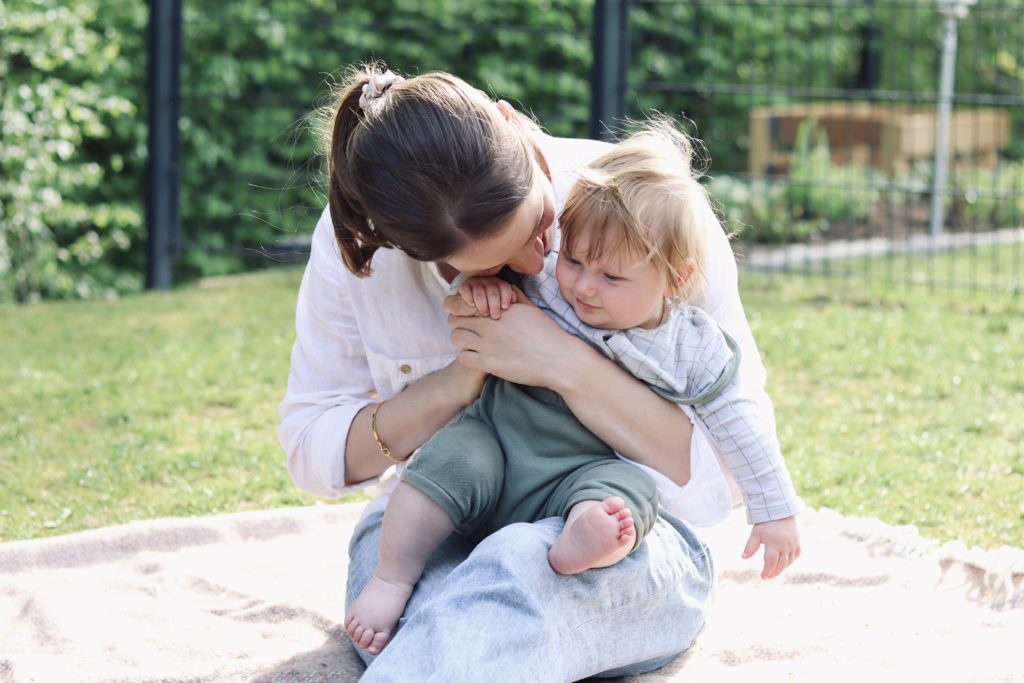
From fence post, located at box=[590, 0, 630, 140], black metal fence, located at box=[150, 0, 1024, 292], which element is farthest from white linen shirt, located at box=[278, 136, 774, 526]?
fence post, located at box=[590, 0, 630, 140]

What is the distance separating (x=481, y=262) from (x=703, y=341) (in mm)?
422

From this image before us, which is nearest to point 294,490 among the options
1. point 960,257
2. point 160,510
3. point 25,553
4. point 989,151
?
point 160,510

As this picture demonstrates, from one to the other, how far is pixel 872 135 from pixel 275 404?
18.5 feet

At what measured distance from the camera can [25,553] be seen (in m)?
2.88

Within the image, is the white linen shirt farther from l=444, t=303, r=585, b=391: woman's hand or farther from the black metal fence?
the black metal fence

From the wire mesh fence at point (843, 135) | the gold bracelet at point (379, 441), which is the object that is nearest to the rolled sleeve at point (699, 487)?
the gold bracelet at point (379, 441)

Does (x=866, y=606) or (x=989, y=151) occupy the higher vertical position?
(x=989, y=151)

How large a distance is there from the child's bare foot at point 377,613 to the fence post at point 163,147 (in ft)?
14.4

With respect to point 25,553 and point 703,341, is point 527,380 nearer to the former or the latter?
point 703,341

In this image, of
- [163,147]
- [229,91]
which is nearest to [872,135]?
[229,91]

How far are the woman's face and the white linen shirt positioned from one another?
18 centimetres

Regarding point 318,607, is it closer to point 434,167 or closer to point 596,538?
point 596,538

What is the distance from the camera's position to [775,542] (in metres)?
2.19

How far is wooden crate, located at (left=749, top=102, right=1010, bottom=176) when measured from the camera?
8.25 m
